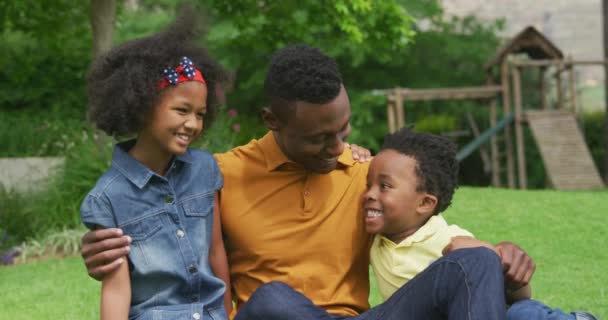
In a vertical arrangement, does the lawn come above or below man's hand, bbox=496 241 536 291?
below

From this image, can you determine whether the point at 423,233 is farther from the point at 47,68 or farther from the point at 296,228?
the point at 47,68

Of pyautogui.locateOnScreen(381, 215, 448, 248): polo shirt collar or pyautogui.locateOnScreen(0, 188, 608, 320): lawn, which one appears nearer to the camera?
pyautogui.locateOnScreen(381, 215, 448, 248): polo shirt collar

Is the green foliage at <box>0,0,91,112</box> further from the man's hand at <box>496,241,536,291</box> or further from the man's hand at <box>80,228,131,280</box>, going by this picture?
the man's hand at <box>496,241,536,291</box>

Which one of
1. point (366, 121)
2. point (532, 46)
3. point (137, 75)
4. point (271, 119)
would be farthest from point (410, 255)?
point (532, 46)

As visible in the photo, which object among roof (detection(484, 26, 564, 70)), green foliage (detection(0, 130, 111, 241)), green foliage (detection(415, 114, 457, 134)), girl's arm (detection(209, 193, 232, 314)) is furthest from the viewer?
green foliage (detection(415, 114, 457, 134))

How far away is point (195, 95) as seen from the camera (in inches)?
126

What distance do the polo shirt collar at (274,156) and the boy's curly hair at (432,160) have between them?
0.16 m

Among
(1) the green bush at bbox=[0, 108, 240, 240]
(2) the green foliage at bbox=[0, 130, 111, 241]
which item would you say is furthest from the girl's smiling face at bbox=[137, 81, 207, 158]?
(2) the green foliage at bbox=[0, 130, 111, 241]

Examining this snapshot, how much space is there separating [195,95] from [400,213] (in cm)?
86

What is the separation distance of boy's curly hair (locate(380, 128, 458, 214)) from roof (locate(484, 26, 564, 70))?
1294 centimetres

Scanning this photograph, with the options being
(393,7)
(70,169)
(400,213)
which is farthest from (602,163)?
(400,213)

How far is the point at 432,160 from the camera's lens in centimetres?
340

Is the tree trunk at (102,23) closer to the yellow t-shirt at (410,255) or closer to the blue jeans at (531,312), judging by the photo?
the yellow t-shirt at (410,255)

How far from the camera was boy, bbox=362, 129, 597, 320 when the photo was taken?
10.9ft
